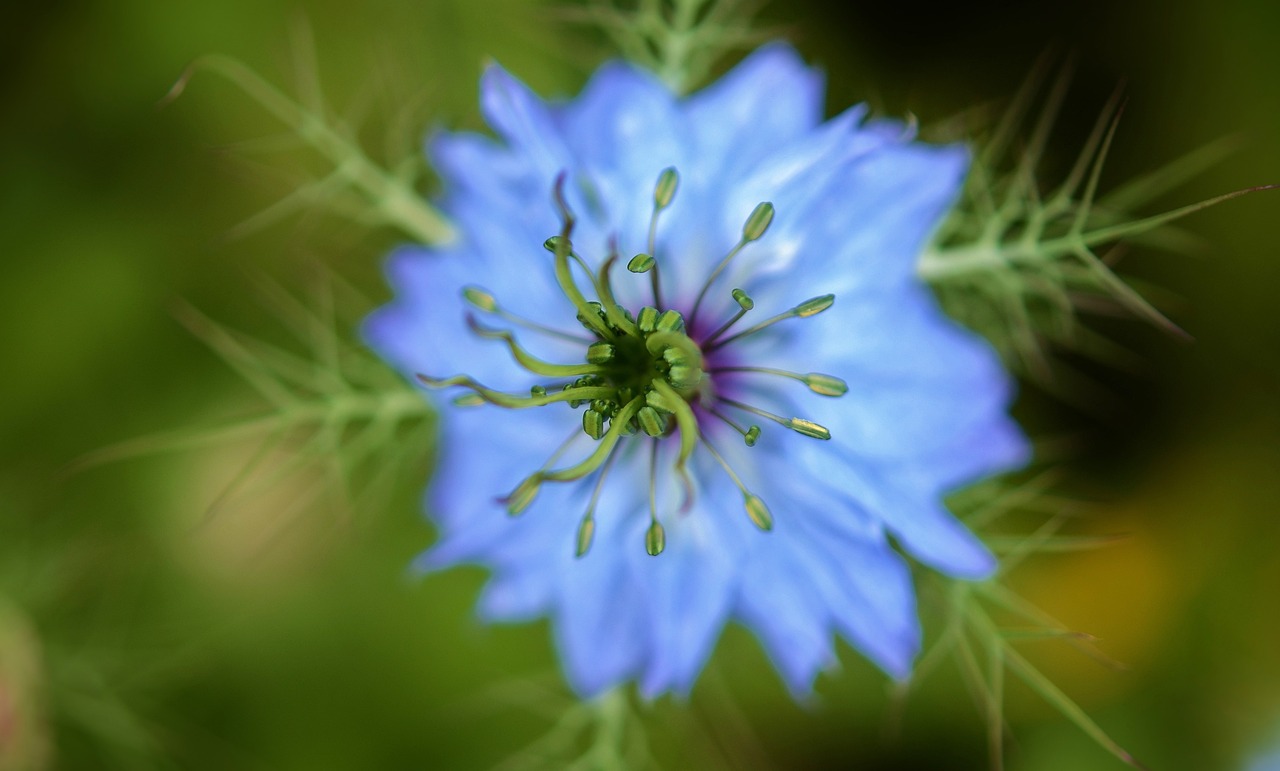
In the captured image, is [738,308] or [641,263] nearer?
[641,263]

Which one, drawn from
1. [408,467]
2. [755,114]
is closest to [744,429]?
[755,114]

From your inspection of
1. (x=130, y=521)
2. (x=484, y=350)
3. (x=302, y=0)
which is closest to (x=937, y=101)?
(x=484, y=350)

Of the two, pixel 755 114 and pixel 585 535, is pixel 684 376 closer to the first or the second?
pixel 585 535

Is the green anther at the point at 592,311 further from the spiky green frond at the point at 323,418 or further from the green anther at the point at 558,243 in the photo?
the spiky green frond at the point at 323,418

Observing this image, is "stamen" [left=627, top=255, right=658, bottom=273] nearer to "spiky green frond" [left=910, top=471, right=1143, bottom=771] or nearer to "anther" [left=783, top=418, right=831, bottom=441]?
"anther" [left=783, top=418, right=831, bottom=441]

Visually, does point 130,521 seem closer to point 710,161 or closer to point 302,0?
point 302,0
